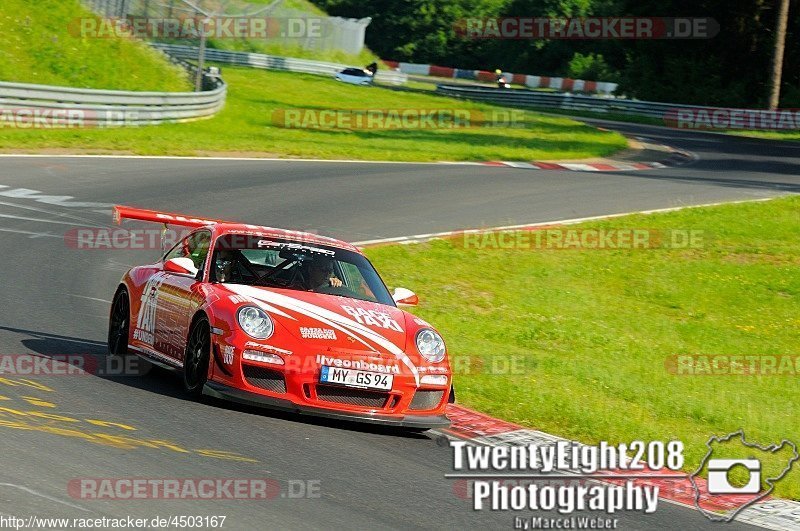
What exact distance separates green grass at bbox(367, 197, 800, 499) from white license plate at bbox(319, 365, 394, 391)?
1587mm

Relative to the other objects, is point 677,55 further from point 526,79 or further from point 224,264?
point 224,264

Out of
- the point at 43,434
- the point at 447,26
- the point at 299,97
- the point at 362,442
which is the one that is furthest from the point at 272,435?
the point at 447,26

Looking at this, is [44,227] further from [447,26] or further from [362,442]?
[447,26]

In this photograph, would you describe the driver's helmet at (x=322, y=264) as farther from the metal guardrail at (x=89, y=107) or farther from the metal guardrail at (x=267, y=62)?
the metal guardrail at (x=267, y=62)

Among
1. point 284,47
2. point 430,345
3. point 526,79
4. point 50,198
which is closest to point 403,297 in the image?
point 430,345

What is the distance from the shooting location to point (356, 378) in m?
8.51

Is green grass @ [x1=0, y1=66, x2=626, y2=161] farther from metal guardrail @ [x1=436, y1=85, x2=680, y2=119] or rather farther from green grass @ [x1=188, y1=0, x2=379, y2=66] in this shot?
green grass @ [x1=188, y1=0, x2=379, y2=66]

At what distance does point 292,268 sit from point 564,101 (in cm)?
4870

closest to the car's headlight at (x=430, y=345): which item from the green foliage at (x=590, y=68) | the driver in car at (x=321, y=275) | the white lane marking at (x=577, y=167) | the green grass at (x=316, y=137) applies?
the driver in car at (x=321, y=275)

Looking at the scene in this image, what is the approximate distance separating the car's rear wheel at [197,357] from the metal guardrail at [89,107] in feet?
66.0

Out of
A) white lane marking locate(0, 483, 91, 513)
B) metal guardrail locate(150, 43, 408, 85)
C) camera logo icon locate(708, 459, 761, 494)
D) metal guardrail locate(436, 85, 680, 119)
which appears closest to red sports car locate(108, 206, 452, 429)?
camera logo icon locate(708, 459, 761, 494)

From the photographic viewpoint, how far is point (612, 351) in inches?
537

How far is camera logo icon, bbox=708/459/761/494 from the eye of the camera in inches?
324

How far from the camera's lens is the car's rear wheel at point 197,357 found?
8.70 metres
